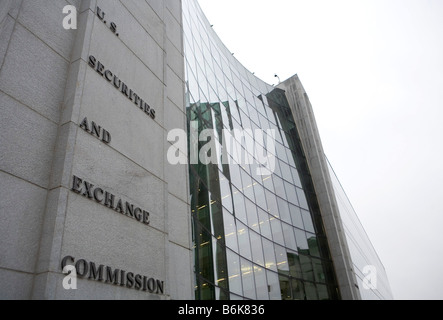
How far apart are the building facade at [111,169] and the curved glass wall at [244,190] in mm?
135

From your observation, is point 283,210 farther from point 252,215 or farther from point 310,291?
point 310,291

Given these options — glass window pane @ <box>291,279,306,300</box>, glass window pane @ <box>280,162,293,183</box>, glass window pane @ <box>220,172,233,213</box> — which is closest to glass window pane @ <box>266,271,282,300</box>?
glass window pane @ <box>291,279,306,300</box>

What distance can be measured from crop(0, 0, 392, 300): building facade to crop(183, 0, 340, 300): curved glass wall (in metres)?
0.13

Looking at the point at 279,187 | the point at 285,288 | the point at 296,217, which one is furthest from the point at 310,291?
the point at 279,187

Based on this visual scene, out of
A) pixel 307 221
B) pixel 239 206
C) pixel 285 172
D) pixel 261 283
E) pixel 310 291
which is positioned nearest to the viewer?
pixel 261 283

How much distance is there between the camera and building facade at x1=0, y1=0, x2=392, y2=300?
20.2ft

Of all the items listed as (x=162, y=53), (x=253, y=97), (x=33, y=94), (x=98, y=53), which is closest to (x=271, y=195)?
(x=253, y=97)

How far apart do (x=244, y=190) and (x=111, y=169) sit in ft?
41.6

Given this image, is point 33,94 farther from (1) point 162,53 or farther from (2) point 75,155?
(1) point 162,53

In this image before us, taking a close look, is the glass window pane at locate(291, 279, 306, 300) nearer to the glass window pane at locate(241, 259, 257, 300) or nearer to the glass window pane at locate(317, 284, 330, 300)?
the glass window pane at locate(317, 284, 330, 300)

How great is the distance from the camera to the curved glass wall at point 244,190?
14586 mm

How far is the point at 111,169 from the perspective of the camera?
7.89 metres
